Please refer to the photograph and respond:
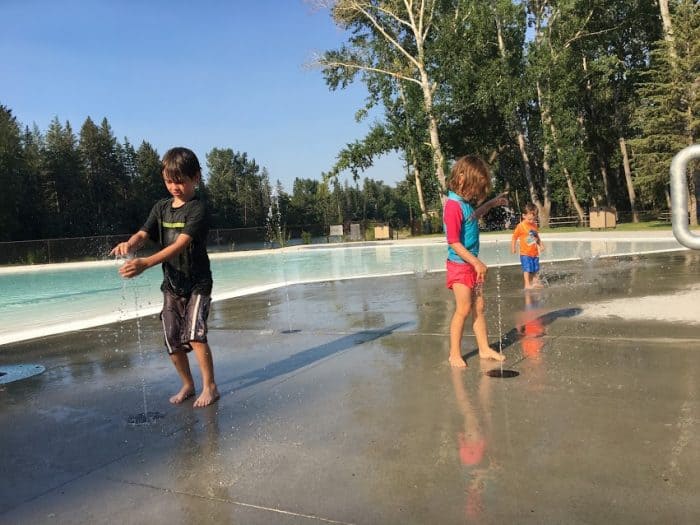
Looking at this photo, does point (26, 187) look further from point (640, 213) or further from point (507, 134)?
point (640, 213)

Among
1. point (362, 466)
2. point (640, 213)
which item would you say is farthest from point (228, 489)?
point (640, 213)

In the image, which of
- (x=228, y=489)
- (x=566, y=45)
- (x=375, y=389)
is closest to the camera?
(x=228, y=489)

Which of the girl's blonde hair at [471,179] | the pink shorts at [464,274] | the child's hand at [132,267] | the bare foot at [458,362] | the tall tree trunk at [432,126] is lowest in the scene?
the bare foot at [458,362]

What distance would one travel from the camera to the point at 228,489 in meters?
2.58

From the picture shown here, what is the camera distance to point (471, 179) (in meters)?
4.34

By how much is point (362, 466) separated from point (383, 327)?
3.36 metres

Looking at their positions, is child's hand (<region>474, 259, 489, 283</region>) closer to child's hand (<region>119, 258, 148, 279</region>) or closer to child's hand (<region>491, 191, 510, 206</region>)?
child's hand (<region>491, 191, 510, 206</region>)

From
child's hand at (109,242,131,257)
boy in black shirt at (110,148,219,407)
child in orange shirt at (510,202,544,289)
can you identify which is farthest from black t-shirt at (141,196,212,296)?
child in orange shirt at (510,202,544,289)

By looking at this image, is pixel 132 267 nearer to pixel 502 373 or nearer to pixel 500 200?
pixel 502 373

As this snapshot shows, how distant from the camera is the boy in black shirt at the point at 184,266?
3.83 meters

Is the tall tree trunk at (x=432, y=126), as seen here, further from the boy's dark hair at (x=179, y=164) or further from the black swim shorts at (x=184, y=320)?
the black swim shorts at (x=184, y=320)

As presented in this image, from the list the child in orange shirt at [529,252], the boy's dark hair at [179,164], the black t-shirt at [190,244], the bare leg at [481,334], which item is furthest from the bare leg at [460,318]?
the child in orange shirt at [529,252]

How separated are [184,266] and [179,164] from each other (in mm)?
688

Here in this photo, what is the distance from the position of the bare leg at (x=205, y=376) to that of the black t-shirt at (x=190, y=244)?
0.38 meters
